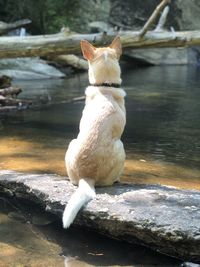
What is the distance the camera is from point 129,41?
10.0 m

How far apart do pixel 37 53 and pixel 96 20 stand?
23.7 meters

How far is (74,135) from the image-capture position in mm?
9188

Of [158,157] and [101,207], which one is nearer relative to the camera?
[101,207]

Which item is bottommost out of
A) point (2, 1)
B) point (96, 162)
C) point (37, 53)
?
point (96, 162)

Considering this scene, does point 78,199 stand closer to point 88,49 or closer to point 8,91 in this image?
point 88,49

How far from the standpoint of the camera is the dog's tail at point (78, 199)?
402 cm

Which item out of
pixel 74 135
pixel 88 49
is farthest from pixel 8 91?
pixel 88 49

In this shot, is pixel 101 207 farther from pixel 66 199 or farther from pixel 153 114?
pixel 153 114

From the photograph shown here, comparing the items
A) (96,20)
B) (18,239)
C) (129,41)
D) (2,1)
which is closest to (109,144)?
(18,239)

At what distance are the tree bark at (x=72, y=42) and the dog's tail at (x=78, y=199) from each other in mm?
5688

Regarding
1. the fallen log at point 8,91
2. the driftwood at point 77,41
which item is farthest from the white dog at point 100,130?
the fallen log at point 8,91

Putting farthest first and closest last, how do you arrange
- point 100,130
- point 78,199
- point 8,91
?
point 8,91, point 100,130, point 78,199

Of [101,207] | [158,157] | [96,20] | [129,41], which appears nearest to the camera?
[101,207]

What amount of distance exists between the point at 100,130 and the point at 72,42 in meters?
5.57
